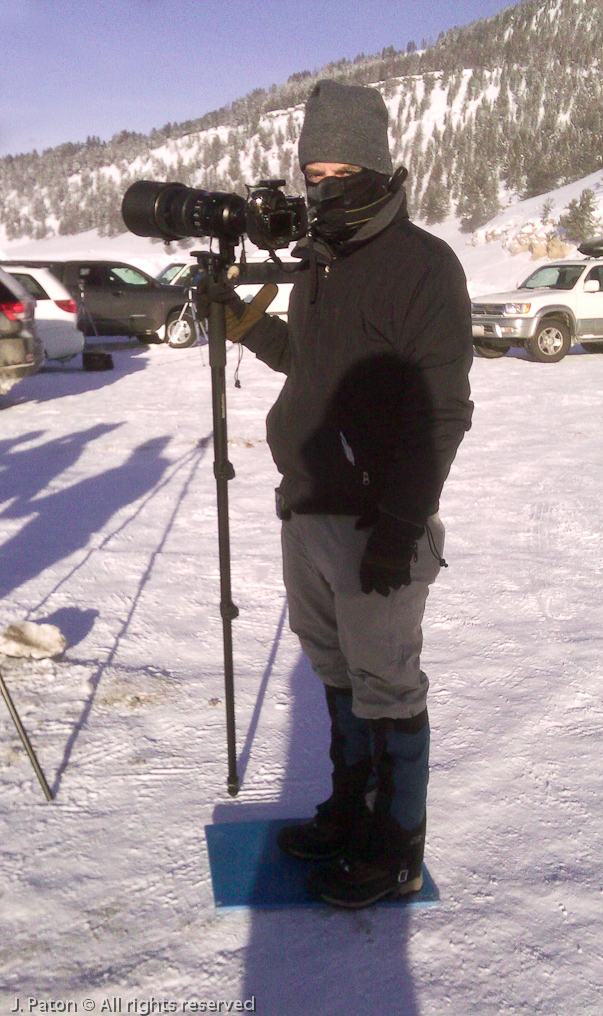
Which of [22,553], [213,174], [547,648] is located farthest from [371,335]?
[213,174]

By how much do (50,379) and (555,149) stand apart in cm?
4231

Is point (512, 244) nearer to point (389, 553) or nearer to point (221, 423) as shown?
point (221, 423)

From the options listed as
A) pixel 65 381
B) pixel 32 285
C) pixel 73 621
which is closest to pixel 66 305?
pixel 32 285

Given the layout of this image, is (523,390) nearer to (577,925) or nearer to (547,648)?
(547,648)

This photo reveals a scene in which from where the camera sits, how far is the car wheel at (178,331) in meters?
14.4

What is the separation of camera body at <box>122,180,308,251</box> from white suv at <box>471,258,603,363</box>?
11007 millimetres

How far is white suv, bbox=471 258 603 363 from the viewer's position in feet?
40.9

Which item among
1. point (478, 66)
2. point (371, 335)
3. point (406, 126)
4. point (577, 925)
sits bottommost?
point (577, 925)

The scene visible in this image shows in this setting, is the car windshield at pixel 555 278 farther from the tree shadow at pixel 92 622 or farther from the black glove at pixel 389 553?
the black glove at pixel 389 553

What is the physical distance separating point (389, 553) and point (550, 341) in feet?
38.9

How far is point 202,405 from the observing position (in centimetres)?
923

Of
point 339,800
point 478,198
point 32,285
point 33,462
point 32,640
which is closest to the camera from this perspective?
point 339,800

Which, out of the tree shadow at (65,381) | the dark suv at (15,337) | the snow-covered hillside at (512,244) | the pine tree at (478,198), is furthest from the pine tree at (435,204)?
the dark suv at (15,337)

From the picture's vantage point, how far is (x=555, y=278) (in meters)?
13.5
